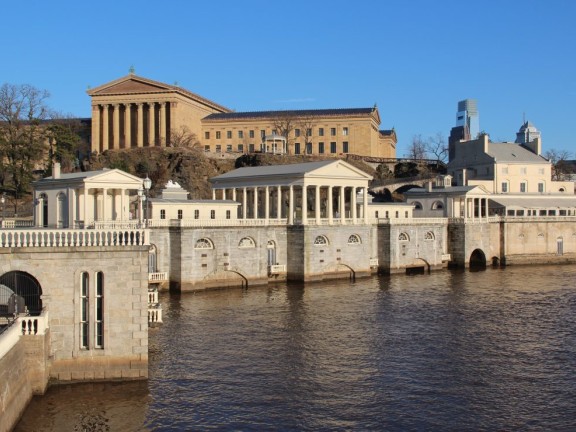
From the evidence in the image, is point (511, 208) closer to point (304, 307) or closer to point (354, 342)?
point (304, 307)

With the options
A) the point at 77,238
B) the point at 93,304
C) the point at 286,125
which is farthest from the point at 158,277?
the point at 286,125

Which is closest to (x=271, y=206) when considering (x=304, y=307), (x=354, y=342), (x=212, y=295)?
(x=212, y=295)

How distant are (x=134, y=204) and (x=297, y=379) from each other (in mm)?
45045

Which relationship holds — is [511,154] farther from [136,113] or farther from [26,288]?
[26,288]

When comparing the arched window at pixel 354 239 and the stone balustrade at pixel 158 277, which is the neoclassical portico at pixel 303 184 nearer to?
the arched window at pixel 354 239

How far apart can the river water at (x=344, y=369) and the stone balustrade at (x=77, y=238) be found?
5.96 m

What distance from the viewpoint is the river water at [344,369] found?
27.5 m

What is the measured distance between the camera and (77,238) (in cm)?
2859

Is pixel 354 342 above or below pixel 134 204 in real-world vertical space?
below

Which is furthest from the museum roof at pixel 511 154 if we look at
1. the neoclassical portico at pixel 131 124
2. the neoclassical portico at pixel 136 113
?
the neoclassical portico at pixel 131 124

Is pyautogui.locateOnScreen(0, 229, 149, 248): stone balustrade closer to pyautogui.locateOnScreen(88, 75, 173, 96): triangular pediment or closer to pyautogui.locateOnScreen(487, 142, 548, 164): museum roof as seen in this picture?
pyautogui.locateOnScreen(487, 142, 548, 164): museum roof

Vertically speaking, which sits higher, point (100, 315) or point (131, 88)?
point (131, 88)

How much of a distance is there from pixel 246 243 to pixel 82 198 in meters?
15.8

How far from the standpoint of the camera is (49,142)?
106375 mm
